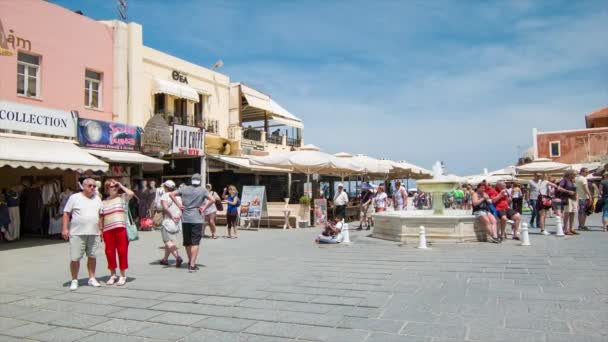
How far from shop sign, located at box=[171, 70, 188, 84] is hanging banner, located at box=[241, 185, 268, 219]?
779 centimetres

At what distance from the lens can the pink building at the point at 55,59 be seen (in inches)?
543

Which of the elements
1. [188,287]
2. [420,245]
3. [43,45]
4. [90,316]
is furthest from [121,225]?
[43,45]

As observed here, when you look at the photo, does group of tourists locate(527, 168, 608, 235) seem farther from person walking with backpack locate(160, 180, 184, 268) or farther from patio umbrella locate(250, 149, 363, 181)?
person walking with backpack locate(160, 180, 184, 268)

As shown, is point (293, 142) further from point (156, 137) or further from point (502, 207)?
point (502, 207)

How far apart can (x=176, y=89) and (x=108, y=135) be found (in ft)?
14.7

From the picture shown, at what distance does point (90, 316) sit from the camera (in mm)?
4852

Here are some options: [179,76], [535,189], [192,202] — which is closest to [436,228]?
[535,189]


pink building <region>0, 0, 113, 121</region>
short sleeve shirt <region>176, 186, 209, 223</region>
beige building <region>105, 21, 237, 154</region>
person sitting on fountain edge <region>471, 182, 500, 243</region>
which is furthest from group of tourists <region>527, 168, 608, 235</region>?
pink building <region>0, 0, 113, 121</region>

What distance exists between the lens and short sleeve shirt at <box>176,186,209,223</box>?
771cm

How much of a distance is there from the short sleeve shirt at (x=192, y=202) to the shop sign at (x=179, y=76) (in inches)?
551

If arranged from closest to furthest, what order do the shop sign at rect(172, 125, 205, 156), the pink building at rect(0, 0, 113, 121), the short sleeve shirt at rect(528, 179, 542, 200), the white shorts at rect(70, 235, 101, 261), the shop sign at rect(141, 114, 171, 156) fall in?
1. the white shorts at rect(70, 235, 101, 261)
2. the short sleeve shirt at rect(528, 179, 542, 200)
3. the pink building at rect(0, 0, 113, 121)
4. the shop sign at rect(141, 114, 171, 156)
5. the shop sign at rect(172, 125, 205, 156)

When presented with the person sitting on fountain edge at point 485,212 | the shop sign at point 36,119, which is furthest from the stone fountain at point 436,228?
the shop sign at point 36,119

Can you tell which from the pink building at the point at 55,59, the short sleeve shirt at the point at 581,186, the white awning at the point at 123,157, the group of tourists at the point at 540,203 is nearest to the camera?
the group of tourists at the point at 540,203

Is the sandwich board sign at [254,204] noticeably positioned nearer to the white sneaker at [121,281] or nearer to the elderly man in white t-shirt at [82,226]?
the white sneaker at [121,281]
